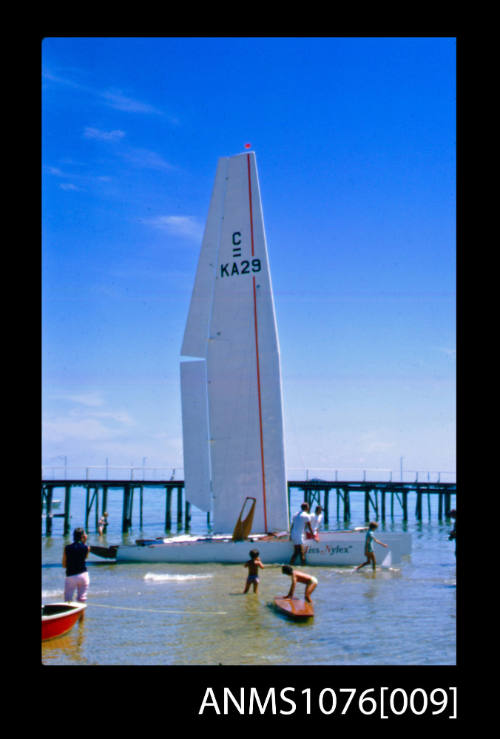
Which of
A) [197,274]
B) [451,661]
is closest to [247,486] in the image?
[197,274]

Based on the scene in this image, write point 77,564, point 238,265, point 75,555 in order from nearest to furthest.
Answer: point 75,555
point 77,564
point 238,265

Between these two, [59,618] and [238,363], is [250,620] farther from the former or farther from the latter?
[238,363]

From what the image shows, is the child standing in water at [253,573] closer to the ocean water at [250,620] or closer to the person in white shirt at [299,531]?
the ocean water at [250,620]

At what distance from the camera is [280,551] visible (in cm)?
1800

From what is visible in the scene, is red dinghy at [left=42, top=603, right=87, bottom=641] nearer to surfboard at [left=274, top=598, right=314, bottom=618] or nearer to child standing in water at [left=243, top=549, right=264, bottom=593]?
surfboard at [left=274, top=598, right=314, bottom=618]

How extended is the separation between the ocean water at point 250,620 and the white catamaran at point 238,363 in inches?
104

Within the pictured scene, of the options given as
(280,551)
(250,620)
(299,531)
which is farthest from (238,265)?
(250,620)

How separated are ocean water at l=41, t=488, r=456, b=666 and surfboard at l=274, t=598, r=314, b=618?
0.55 feet

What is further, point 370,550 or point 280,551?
point 280,551

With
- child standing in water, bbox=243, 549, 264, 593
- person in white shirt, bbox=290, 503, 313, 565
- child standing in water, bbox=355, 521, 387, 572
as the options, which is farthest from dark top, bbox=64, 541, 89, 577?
child standing in water, bbox=355, 521, 387, 572

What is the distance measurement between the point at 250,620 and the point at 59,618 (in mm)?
3125

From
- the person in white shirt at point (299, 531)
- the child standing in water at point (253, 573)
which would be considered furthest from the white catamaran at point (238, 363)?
the child standing in water at point (253, 573)

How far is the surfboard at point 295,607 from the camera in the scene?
11.8m

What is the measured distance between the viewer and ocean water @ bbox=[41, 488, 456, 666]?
975 centimetres
